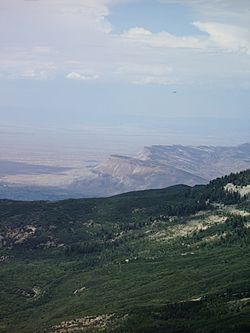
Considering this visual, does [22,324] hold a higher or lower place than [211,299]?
lower

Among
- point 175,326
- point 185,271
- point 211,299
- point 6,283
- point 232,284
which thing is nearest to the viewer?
point 175,326

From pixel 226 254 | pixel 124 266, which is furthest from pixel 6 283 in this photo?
pixel 226 254

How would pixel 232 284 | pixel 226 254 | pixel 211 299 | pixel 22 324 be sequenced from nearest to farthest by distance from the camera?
pixel 211 299 → pixel 232 284 → pixel 22 324 → pixel 226 254

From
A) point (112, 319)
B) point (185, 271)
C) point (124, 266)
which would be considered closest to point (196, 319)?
point (112, 319)

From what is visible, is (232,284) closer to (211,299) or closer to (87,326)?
(211,299)

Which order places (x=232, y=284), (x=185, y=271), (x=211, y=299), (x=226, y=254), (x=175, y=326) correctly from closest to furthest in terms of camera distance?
(x=175, y=326)
(x=211, y=299)
(x=232, y=284)
(x=185, y=271)
(x=226, y=254)

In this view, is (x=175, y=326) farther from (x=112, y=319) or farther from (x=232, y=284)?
(x=232, y=284)

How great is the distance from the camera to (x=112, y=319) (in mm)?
115438

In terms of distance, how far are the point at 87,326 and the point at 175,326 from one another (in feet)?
77.6

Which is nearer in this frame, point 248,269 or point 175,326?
point 175,326

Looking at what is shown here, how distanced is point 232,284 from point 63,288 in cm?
6197

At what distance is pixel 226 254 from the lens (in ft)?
551

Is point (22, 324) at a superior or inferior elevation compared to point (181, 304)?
inferior

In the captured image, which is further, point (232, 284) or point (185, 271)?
point (185, 271)
